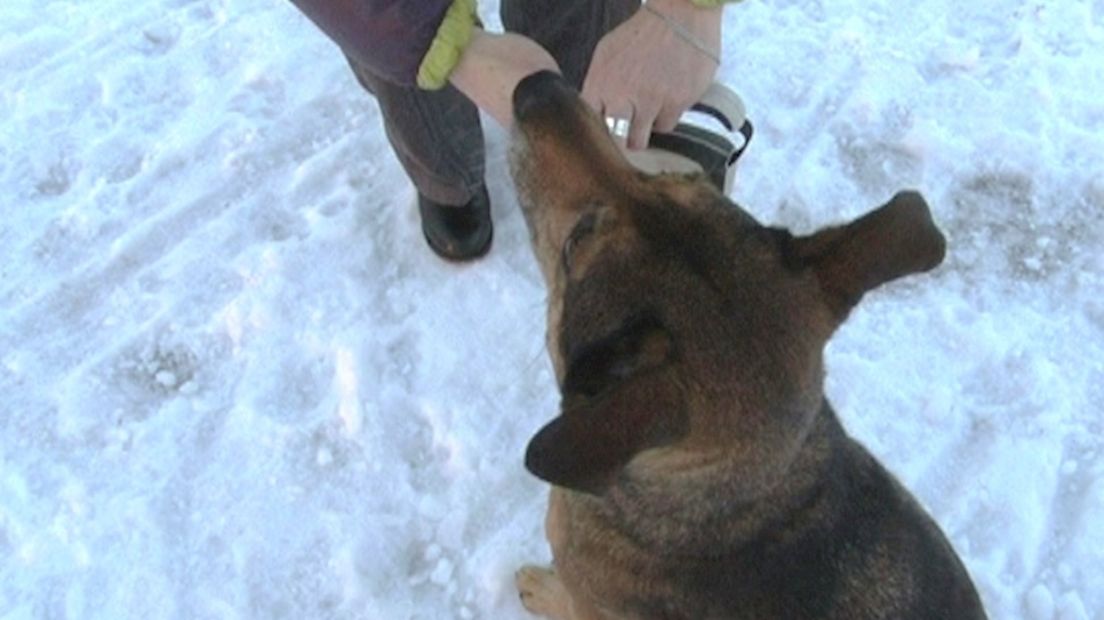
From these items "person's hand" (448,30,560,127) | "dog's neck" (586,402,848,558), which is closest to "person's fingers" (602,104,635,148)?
"person's hand" (448,30,560,127)

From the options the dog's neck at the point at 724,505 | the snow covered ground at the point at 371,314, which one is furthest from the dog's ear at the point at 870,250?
Result: the snow covered ground at the point at 371,314

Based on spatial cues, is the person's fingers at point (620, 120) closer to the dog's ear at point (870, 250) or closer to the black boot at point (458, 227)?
the dog's ear at point (870, 250)

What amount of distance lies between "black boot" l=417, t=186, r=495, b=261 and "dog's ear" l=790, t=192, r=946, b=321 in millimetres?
1947

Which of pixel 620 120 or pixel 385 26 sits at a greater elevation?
pixel 385 26

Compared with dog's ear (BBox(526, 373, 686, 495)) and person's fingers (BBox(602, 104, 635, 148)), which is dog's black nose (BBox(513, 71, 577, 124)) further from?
dog's ear (BBox(526, 373, 686, 495))

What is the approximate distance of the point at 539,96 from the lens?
2.63 meters

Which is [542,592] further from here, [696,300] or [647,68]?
[647,68]

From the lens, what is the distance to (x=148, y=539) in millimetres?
3547

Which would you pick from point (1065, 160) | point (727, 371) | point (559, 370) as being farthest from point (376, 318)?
point (1065, 160)

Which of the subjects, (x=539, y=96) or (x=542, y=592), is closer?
(x=539, y=96)

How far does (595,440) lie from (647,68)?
1.35 meters

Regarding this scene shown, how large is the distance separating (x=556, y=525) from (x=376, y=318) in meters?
1.44

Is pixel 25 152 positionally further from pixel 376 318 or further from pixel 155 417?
pixel 376 318

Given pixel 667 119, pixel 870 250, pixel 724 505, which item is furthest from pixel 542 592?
pixel 870 250
